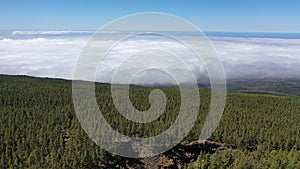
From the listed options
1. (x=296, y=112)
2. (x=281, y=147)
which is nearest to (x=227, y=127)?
(x=281, y=147)

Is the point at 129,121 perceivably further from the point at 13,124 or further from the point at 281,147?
the point at 281,147

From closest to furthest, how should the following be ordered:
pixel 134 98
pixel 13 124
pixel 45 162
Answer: pixel 45 162 → pixel 13 124 → pixel 134 98

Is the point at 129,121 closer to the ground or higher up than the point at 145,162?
higher up

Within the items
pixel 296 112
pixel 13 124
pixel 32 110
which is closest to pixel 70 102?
pixel 32 110

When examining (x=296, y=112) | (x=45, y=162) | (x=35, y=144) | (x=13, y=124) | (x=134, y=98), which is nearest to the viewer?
(x=45, y=162)

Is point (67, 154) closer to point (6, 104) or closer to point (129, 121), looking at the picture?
point (129, 121)

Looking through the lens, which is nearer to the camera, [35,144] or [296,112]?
[35,144]
